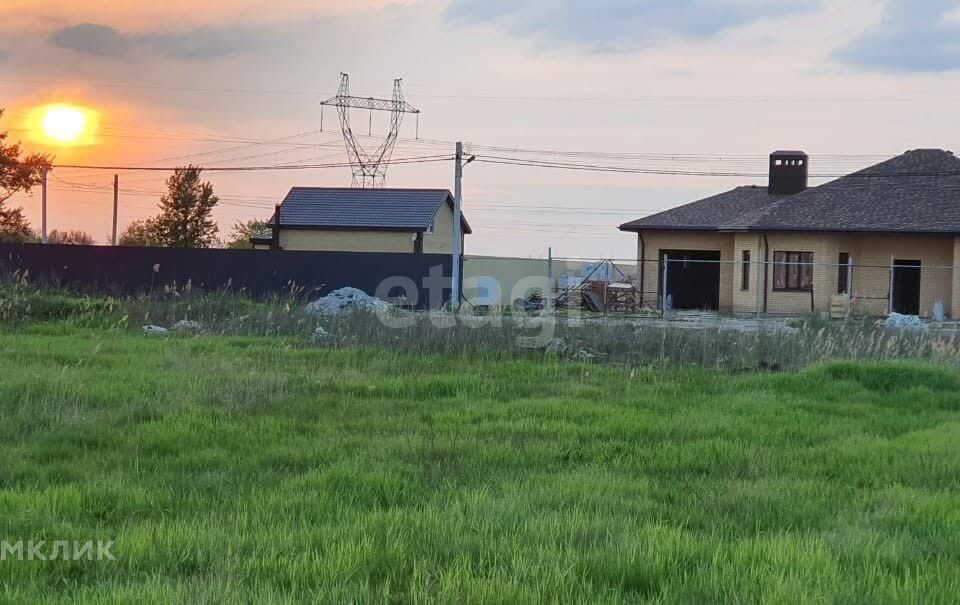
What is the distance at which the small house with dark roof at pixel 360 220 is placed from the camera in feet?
120

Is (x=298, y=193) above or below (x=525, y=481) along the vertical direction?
above

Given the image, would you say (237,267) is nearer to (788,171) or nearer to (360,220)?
(360,220)

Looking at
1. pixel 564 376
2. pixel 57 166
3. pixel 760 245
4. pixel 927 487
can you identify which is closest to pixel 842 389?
pixel 564 376

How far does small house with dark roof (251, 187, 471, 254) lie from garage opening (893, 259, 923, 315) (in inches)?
666

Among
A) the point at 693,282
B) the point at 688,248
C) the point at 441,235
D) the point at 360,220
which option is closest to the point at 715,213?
the point at 688,248

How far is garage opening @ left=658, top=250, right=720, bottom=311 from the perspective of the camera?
108 feet

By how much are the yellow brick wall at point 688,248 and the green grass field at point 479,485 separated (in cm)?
2142

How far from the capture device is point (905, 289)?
97.0 feet

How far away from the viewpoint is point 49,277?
87.0 ft

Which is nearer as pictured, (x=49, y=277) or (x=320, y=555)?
(x=320, y=555)

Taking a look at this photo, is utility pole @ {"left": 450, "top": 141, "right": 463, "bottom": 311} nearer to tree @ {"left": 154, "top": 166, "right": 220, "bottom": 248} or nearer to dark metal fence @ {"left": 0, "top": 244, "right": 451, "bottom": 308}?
dark metal fence @ {"left": 0, "top": 244, "right": 451, "bottom": 308}

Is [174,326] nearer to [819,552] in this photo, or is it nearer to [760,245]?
[819,552]

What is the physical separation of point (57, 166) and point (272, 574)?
154 feet

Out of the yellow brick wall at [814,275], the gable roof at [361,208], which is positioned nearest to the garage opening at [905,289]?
the yellow brick wall at [814,275]
